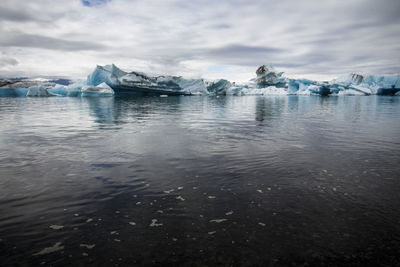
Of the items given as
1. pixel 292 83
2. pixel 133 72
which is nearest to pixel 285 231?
pixel 133 72

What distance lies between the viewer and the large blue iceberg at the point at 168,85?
5222cm

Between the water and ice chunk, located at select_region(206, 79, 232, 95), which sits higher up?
ice chunk, located at select_region(206, 79, 232, 95)

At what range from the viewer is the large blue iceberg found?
171 feet

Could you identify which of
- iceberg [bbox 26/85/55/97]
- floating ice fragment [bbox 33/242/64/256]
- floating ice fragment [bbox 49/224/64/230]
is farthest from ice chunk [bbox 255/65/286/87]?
floating ice fragment [bbox 33/242/64/256]

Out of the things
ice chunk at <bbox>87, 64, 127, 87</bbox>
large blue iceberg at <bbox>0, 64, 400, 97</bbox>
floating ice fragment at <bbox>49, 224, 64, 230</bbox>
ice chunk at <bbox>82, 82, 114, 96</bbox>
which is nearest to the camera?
floating ice fragment at <bbox>49, 224, 64, 230</bbox>

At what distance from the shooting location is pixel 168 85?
59.4 m

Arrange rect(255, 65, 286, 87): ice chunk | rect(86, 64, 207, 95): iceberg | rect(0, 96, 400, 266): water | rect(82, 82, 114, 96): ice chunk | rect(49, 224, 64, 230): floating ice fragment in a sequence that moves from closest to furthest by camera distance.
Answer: rect(0, 96, 400, 266): water → rect(49, 224, 64, 230): floating ice fragment → rect(82, 82, 114, 96): ice chunk → rect(86, 64, 207, 95): iceberg → rect(255, 65, 286, 87): ice chunk

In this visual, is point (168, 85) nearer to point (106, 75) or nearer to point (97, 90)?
point (106, 75)

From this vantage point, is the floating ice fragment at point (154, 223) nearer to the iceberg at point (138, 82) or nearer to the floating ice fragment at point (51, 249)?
the floating ice fragment at point (51, 249)

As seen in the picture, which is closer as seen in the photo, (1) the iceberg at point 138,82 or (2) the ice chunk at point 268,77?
(1) the iceberg at point 138,82

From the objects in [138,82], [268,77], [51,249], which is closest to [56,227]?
[51,249]

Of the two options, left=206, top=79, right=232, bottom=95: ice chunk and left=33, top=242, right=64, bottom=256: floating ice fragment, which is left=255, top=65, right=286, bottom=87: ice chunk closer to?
left=206, top=79, right=232, bottom=95: ice chunk

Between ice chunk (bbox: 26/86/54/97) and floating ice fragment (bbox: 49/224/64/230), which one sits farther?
ice chunk (bbox: 26/86/54/97)

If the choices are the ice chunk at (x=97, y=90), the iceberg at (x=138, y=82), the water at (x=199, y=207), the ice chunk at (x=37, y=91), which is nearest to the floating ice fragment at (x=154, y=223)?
the water at (x=199, y=207)
